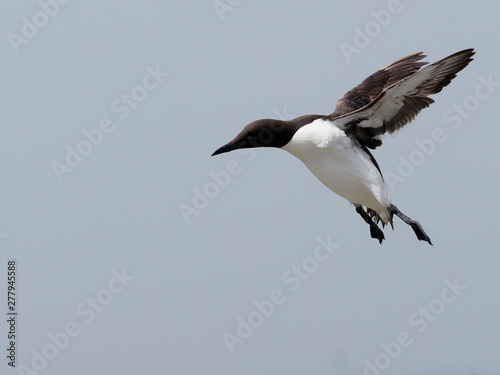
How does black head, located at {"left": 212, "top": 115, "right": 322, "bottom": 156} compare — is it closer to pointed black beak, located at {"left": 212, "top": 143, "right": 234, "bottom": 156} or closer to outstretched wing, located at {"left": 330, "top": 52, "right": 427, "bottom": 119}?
pointed black beak, located at {"left": 212, "top": 143, "right": 234, "bottom": 156}

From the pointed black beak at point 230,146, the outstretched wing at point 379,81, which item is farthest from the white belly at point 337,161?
the outstretched wing at point 379,81

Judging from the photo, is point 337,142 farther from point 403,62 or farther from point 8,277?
point 8,277

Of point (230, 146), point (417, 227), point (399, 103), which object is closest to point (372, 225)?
point (417, 227)

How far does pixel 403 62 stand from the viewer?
13414 mm

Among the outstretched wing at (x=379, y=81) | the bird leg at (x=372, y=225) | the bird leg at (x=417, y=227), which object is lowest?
the bird leg at (x=417, y=227)

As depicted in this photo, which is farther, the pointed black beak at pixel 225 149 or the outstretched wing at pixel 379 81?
the outstretched wing at pixel 379 81

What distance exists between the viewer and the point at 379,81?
43.9ft

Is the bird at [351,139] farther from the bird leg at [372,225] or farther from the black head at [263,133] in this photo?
the bird leg at [372,225]

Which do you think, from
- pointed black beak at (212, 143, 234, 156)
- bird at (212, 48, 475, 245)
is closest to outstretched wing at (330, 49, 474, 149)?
bird at (212, 48, 475, 245)

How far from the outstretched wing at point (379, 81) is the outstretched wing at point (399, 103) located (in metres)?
1.32

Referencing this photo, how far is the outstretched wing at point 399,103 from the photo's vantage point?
10.9 m

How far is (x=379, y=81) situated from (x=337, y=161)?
2.41 metres

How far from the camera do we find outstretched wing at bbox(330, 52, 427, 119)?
13.2 meters

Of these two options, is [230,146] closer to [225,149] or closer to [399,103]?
[225,149]
